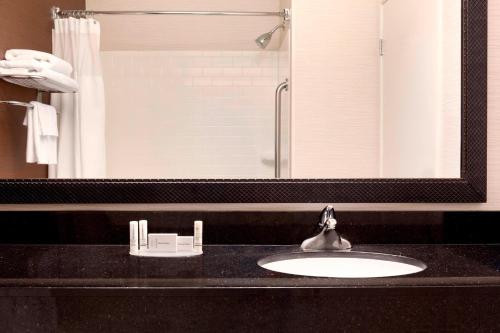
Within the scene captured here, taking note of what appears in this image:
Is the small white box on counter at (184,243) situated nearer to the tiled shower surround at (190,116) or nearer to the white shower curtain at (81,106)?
the tiled shower surround at (190,116)

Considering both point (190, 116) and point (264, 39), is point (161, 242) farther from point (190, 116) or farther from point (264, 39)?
point (264, 39)

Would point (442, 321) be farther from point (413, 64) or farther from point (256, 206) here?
point (413, 64)

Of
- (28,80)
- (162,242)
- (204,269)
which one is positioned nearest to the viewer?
(204,269)

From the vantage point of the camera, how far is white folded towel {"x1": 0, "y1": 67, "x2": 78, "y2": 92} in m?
1.50

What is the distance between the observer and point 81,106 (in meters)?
1.56

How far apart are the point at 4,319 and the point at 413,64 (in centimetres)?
121

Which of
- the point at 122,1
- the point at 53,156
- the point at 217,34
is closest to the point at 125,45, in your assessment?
the point at 122,1

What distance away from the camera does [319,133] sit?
5.09 feet

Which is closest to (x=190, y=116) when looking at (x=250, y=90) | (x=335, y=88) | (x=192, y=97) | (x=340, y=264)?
(x=192, y=97)

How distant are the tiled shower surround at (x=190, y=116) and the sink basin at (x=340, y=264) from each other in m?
0.27

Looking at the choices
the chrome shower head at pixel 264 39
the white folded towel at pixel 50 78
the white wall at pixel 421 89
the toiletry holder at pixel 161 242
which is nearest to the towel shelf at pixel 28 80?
the white folded towel at pixel 50 78

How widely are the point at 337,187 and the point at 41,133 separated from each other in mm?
830

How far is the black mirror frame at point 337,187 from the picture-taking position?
5.01ft

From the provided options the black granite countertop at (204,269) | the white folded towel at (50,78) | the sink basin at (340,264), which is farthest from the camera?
the white folded towel at (50,78)
